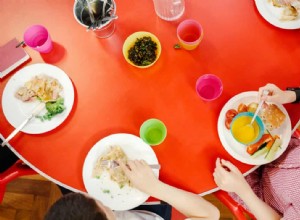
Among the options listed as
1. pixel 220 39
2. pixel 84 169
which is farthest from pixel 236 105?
pixel 84 169

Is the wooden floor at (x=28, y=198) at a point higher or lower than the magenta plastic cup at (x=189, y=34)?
lower

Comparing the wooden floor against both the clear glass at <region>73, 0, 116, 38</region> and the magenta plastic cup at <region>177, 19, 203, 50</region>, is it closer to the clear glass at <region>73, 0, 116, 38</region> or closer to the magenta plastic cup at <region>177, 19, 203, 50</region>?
the clear glass at <region>73, 0, 116, 38</region>

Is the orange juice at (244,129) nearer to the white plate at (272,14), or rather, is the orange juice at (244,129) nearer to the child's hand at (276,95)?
the child's hand at (276,95)

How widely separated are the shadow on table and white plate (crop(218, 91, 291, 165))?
691 millimetres

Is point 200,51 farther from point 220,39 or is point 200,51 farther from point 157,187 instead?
point 157,187

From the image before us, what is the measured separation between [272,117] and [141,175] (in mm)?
534

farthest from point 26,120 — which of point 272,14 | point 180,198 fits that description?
point 272,14

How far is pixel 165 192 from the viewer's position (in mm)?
1283

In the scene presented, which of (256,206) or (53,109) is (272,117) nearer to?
(256,206)

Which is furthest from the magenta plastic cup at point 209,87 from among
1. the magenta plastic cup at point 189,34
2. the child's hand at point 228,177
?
the child's hand at point 228,177

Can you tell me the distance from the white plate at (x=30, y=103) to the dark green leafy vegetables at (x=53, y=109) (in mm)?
→ 12

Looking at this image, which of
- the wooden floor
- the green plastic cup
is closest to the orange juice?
the green plastic cup

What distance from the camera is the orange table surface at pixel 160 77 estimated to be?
4.42ft

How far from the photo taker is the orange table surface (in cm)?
135
